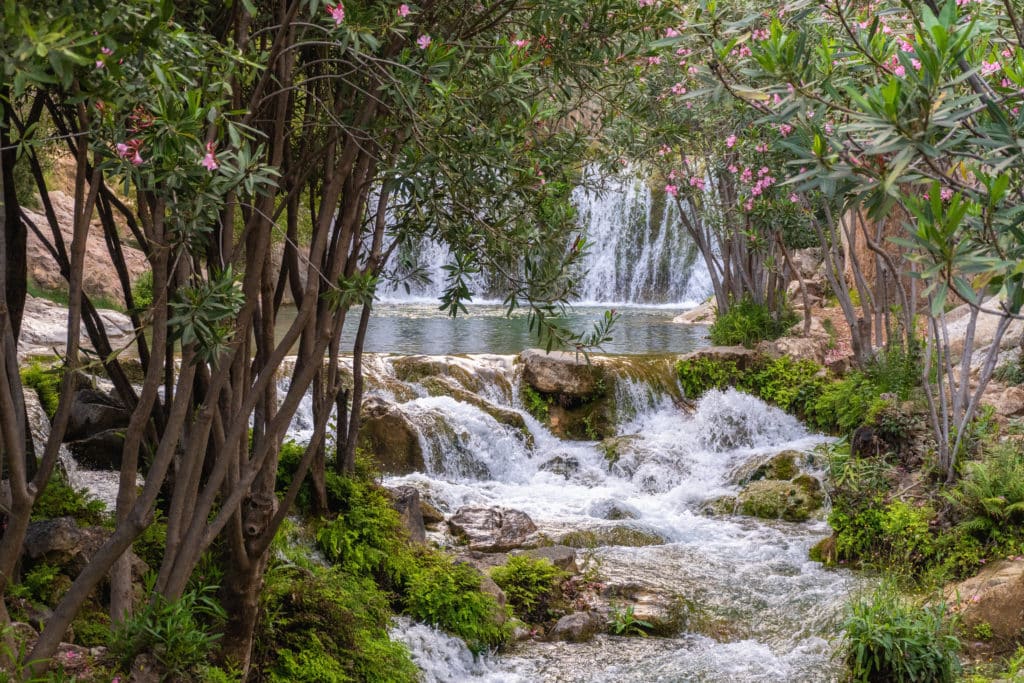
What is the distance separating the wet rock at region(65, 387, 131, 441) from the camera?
780 centimetres

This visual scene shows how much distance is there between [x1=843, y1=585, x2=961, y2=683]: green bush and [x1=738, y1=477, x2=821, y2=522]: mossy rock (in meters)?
3.55

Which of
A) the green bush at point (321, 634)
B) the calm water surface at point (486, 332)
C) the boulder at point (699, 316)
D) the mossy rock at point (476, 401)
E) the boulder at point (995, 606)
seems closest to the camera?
the green bush at point (321, 634)

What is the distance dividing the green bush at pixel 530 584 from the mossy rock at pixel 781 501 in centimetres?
317

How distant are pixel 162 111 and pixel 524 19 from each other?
94.7 inches

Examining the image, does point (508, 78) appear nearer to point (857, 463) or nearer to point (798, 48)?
point (798, 48)

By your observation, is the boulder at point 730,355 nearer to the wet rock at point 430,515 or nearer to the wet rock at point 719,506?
the wet rock at point 719,506

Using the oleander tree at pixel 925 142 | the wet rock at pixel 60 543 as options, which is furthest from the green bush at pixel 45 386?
the oleander tree at pixel 925 142

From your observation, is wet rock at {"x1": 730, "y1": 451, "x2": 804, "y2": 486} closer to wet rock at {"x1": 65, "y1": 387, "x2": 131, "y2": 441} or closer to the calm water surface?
the calm water surface

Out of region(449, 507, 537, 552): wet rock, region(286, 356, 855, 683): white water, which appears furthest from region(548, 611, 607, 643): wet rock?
region(449, 507, 537, 552): wet rock

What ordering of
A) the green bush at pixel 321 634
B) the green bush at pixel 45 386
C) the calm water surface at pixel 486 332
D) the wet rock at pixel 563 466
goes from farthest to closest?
the calm water surface at pixel 486 332, the wet rock at pixel 563 466, the green bush at pixel 45 386, the green bush at pixel 321 634

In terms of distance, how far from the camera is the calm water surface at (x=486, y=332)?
1574cm

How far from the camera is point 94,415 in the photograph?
794 centimetres

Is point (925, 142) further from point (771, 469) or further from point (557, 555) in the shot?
point (771, 469)

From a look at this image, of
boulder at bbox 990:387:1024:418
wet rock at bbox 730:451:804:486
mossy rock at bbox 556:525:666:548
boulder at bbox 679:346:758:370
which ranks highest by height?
boulder at bbox 679:346:758:370
